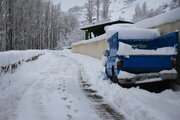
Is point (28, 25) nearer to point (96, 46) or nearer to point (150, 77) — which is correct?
point (96, 46)

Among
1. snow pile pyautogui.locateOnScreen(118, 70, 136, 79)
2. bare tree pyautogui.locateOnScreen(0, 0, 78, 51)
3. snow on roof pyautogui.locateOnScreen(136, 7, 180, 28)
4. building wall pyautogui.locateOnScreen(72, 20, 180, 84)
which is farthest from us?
bare tree pyautogui.locateOnScreen(0, 0, 78, 51)

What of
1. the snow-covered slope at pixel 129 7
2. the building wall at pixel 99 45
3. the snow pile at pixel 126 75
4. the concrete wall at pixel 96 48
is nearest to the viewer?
the snow pile at pixel 126 75

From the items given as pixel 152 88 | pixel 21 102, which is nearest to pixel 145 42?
pixel 152 88

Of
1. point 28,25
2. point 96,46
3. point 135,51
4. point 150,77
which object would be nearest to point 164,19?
point 135,51

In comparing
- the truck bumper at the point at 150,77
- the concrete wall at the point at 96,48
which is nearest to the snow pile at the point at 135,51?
the truck bumper at the point at 150,77

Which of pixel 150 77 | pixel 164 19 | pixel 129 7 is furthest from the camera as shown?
pixel 129 7

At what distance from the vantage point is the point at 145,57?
223 inches

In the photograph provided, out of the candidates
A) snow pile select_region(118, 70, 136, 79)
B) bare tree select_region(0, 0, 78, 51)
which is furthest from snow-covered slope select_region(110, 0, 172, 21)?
snow pile select_region(118, 70, 136, 79)

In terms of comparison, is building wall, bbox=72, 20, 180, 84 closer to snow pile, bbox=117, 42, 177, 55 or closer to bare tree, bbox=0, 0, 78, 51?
snow pile, bbox=117, 42, 177, 55

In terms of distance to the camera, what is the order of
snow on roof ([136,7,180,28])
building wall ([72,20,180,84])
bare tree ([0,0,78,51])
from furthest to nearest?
bare tree ([0,0,78,51])
building wall ([72,20,180,84])
snow on roof ([136,7,180,28])

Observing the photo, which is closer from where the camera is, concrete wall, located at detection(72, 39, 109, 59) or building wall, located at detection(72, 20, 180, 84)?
building wall, located at detection(72, 20, 180, 84)

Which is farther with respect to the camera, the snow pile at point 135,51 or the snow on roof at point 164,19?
the snow on roof at point 164,19

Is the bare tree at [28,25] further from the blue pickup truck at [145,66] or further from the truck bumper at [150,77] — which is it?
the truck bumper at [150,77]

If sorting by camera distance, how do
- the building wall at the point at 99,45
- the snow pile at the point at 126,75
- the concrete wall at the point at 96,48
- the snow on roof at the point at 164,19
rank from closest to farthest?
the snow pile at the point at 126,75 → the snow on roof at the point at 164,19 → the building wall at the point at 99,45 → the concrete wall at the point at 96,48
